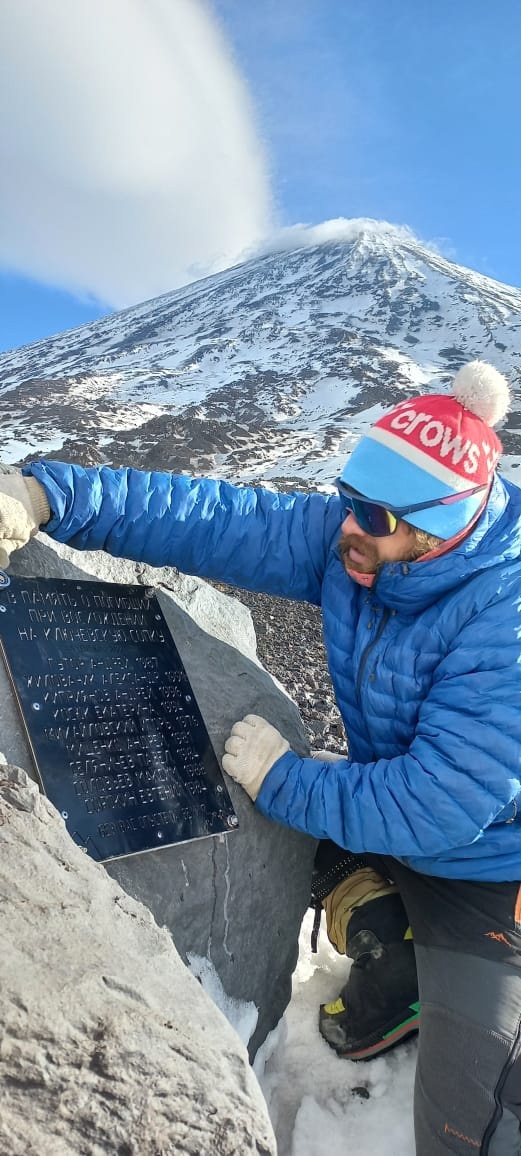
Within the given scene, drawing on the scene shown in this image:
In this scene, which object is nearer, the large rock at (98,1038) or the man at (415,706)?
the large rock at (98,1038)

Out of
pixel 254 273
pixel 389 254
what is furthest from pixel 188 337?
pixel 389 254

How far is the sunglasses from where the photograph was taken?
2674 millimetres

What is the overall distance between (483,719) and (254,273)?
139 metres

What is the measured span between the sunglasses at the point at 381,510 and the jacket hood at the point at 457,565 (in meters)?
0.14

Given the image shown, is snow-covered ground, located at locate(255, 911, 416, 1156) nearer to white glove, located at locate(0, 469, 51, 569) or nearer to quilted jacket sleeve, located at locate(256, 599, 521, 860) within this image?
quilted jacket sleeve, located at locate(256, 599, 521, 860)

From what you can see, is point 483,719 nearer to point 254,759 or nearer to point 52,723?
point 254,759

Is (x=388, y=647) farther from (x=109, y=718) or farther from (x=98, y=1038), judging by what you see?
(x=98, y=1038)

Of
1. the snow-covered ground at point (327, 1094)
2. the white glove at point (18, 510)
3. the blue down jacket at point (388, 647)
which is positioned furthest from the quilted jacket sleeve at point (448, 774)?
the white glove at point (18, 510)

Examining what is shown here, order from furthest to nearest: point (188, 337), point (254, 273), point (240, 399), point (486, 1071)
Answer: point (254, 273)
point (188, 337)
point (240, 399)
point (486, 1071)

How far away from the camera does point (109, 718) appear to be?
259 cm

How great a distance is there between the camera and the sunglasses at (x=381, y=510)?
2674 millimetres

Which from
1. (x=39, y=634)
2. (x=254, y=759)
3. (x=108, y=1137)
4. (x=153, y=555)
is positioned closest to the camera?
(x=108, y=1137)

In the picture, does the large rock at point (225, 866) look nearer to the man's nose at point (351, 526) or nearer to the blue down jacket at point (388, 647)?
the blue down jacket at point (388, 647)

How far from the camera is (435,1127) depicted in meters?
2.38
